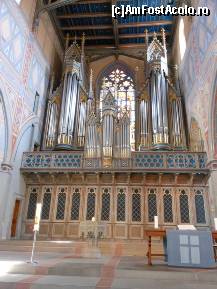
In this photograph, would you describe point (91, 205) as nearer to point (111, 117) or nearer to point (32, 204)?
point (32, 204)

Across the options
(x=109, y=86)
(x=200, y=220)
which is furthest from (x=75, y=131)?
(x=200, y=220)

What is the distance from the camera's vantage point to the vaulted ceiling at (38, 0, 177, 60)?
1758cm

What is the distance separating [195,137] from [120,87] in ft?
24.6

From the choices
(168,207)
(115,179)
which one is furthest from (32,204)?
(168,207)

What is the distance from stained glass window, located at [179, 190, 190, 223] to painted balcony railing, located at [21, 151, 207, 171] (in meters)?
1.41

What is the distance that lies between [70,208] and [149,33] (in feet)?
46.9

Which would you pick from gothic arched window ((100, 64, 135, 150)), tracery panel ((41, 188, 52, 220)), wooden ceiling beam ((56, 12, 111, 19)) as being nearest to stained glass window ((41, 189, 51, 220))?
tracery panel ((41, 188, 52, 220))

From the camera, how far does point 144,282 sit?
Answer: 3582mm

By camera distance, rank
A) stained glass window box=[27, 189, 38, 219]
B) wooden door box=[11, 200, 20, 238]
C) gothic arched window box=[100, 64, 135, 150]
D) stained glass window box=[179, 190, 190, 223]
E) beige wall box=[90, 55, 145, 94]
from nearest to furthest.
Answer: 1. stained glass window box=[179, 190, 190, 223]
2. wooden door box=[11, 200, 20, 238]
3. stained glass window box=[27, 189, 38, 219]
4. gothic arched window box=[100, 64, 135, 150]
5. beige wall box=[90, 55, 145, 94]

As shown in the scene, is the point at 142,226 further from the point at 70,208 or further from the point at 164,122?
the point at 164,122

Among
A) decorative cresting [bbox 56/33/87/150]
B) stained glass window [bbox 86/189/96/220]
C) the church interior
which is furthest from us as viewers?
decorative cresting [bbox 56/33/87/150]

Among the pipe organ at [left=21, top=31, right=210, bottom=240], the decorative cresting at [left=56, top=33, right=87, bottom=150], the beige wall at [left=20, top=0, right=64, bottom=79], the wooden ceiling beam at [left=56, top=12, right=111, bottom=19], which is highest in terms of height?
the wooden ceiling beam at [left=56, top=12, right=111, bottom=19]

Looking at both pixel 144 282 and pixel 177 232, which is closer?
pixel 144 282

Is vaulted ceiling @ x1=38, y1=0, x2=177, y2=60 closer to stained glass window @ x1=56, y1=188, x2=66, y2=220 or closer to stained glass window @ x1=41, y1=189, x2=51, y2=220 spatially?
stained glass window @ x1=41, y1=189, x2=51, y2=220
